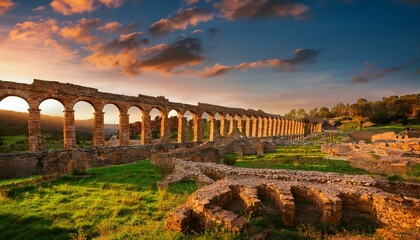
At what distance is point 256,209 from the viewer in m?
6.98

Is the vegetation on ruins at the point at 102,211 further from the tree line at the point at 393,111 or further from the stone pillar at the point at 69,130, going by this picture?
the tree line at the point at 393,111

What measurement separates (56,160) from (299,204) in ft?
49.6

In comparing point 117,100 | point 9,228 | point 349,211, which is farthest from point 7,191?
point 117,100

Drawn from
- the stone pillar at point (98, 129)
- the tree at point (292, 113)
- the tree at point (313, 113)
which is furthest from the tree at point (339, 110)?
the stone pillar at point (98, 129)

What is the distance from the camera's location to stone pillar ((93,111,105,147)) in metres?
20.7

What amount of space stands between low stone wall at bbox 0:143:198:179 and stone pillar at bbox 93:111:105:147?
1.75 metres

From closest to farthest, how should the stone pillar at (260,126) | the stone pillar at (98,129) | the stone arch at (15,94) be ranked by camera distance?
the stone arch at (15,94), the stone pillar at (98,129), the stone pillar at (260,126)

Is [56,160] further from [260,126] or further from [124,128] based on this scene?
[260,126]

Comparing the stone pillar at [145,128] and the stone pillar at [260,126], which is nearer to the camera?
the stone pillar at [145,128]

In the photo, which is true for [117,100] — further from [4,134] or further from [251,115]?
[251,115]

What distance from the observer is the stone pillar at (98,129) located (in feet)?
68.0

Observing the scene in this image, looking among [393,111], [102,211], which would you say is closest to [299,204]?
[102,211]

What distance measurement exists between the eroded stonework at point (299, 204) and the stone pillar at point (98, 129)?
1325 cm

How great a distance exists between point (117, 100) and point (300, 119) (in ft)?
202
